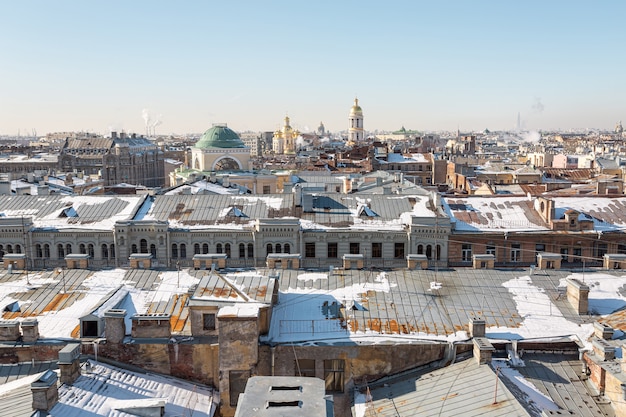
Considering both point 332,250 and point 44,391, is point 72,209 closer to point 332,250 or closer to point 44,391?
point 332,250

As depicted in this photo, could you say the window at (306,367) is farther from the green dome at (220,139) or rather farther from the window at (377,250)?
the green dome at (220,139)

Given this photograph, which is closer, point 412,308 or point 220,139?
point 412,308

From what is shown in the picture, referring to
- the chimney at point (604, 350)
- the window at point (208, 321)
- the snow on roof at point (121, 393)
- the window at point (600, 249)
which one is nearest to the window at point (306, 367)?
the snow on roof at point (121, 393)

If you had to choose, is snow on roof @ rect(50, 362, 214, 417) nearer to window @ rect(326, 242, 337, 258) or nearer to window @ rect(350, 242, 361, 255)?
window @ rect(326, 242, 337, 258)

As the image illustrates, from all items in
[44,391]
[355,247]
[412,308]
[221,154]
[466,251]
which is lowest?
[466,251]

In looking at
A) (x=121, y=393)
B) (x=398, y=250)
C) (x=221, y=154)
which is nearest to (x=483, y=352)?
(x=121, y=393)

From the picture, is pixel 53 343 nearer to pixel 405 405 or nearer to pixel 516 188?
pixel 405 405

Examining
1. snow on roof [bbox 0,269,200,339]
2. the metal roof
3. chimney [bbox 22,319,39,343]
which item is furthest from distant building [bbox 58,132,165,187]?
the metal roof
